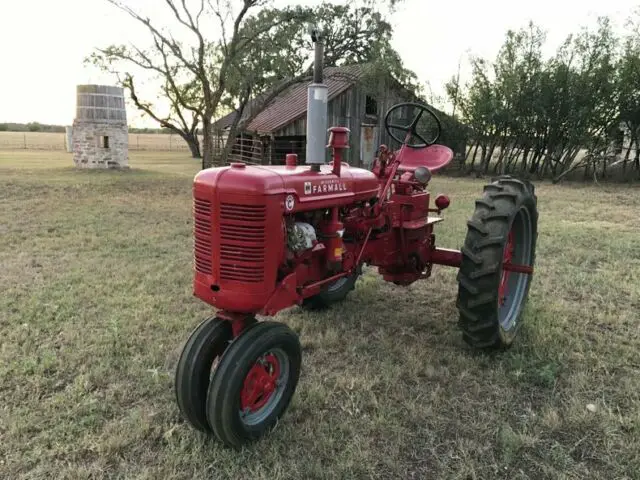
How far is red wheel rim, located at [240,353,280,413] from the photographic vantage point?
2547 mm

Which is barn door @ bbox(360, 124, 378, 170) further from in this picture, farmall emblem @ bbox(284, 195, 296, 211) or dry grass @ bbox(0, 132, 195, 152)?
dry grass @ bbox(0, 132, 195, 152)

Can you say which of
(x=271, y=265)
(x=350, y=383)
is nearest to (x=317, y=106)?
(x=271, y=265)

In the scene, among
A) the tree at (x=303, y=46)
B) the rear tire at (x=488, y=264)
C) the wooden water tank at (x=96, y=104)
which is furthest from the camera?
the wooden water tank at (x=96, y=104)

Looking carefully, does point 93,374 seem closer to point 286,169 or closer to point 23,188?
point 286,169

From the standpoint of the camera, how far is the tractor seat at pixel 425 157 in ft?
13.8

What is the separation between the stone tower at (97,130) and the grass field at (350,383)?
51.1 feet

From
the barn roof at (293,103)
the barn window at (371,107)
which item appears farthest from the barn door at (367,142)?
the barn roof at (293,103)

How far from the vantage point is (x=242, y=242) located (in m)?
2.45

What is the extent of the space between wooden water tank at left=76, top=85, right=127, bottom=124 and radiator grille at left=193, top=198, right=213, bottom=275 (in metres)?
20.1

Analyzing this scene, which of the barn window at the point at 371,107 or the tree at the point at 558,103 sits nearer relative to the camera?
the tree at the point at 558,103

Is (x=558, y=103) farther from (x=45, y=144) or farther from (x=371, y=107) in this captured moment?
(x=45, y=144)

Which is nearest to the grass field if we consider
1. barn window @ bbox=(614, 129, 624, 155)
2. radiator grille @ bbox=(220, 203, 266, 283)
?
radiator grille @ bbox=(220, 203, 266, 283)

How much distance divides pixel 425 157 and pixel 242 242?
2.38 meters

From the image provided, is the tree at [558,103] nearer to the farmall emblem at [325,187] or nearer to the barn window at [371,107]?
the barn window at [371,107]
